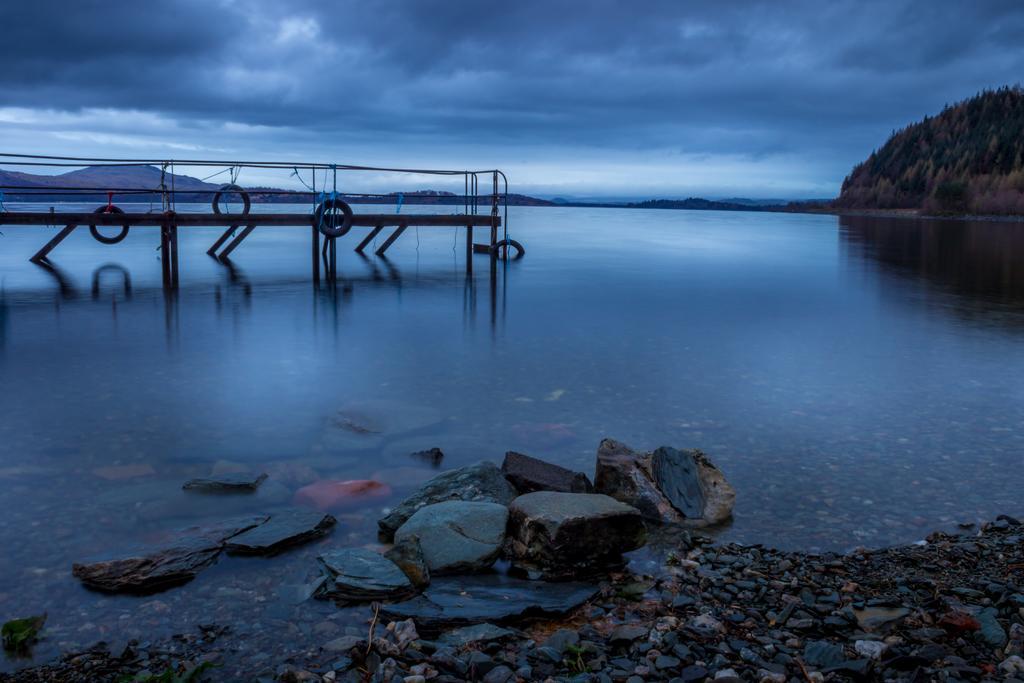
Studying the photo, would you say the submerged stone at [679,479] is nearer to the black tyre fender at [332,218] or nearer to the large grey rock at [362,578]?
the large grey rock at [362,578]

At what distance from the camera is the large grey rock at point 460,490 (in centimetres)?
618

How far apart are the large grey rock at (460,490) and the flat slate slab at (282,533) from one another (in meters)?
0.44

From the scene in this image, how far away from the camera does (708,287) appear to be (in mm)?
24844

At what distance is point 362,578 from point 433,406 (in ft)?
14.3

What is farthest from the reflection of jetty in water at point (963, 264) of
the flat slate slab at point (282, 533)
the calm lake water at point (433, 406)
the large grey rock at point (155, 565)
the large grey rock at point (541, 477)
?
the large grey rock at point (155, 565)

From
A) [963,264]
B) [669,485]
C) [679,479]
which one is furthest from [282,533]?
[963,264]

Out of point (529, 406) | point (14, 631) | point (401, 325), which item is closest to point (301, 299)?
point (401, 325)

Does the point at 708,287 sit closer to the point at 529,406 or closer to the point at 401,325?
the point at 401,325

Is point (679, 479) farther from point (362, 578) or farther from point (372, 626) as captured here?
point (372, 626)

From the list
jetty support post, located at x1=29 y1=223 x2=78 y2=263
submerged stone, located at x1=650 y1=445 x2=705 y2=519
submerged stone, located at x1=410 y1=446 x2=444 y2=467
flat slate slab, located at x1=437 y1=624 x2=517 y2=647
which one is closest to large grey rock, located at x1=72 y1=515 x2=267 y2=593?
flat slate slab, located at x1=437 y1=624 x2=517 y2=647

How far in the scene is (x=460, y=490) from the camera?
6.41 m

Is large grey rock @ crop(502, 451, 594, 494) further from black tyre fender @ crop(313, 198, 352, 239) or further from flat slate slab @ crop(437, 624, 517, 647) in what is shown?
black tyre fender @ crop(313, 198, 352, 239)

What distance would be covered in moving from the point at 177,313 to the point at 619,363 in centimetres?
935

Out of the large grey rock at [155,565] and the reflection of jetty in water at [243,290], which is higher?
the reflection of jetty in water at [243,290]
